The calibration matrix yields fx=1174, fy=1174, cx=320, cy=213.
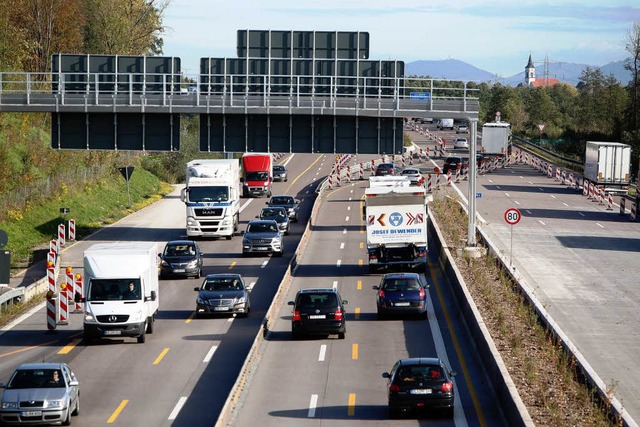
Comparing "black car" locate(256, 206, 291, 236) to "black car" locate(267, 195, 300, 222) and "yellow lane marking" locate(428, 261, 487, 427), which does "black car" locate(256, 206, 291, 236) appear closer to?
"black car" locate(267, 195, 300, 222)

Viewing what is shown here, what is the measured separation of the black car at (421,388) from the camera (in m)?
24.2

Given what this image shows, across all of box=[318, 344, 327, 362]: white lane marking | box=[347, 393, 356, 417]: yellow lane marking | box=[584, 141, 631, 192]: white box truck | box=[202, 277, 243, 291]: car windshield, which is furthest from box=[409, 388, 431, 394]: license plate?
box=[584, 141, 631, 192]: white box truck

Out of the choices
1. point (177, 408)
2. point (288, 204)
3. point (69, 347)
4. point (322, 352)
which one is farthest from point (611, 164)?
point (177, 408)

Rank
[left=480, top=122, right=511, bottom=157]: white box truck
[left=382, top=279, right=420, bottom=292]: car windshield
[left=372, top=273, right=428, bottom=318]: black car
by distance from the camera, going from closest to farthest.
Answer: [left=372, top=273, right=428, bottom=318]: black car → [left=382, top=279, right=420, bottom=292]: car windshield → [left=480, top=122, right=511, bottom=157]: white box truck

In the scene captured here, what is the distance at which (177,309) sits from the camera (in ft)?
135

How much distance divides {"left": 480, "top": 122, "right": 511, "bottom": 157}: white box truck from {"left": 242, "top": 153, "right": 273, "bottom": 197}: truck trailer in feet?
103

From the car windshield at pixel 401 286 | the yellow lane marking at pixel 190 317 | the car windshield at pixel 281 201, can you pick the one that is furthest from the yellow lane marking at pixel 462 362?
the car windshield at pixel 281 201

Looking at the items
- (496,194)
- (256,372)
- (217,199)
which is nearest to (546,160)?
(496,194)

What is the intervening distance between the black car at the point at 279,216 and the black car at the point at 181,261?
13.4 m

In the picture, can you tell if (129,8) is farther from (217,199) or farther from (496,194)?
(217,199)

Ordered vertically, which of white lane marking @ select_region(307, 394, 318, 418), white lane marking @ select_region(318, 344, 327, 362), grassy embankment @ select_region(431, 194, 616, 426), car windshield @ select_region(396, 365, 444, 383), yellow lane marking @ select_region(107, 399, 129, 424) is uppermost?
car windshield @ select_region(396, 365, 444, 383)

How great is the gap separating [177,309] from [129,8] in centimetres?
7530

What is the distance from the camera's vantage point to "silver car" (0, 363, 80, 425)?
949 inches

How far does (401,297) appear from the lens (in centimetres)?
3766
